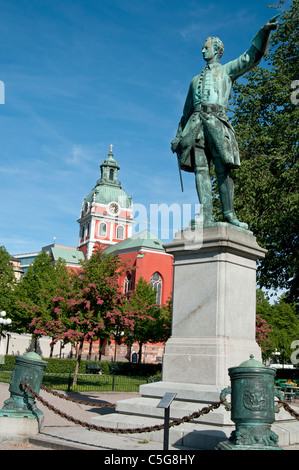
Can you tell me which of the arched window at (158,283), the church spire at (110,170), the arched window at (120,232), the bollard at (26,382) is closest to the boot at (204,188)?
the bollard at (26,382)

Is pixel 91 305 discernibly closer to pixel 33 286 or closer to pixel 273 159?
pixel 273 159

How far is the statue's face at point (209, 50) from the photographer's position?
8.34 m

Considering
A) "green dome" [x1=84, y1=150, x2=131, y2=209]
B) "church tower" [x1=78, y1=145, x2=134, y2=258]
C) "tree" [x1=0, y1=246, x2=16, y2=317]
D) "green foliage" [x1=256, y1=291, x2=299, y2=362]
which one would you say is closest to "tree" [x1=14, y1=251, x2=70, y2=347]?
"tree" [x1=0, y1=246, x2=16, y2=317]

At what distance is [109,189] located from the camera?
91.6 meters

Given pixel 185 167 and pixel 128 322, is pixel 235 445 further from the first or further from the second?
pixel 128 322

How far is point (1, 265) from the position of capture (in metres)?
49.8

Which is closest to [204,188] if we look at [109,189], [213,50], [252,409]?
[213,50]

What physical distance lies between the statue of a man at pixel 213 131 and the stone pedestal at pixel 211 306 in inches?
21.4

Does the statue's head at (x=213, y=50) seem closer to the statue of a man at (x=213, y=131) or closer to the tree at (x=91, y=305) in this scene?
the statue of a man at (x=213, y=131)

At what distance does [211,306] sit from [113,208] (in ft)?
270

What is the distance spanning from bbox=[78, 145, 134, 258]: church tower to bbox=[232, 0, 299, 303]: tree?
62829 millimetres

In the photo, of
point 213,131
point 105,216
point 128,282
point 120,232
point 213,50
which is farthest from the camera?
point 120,232
